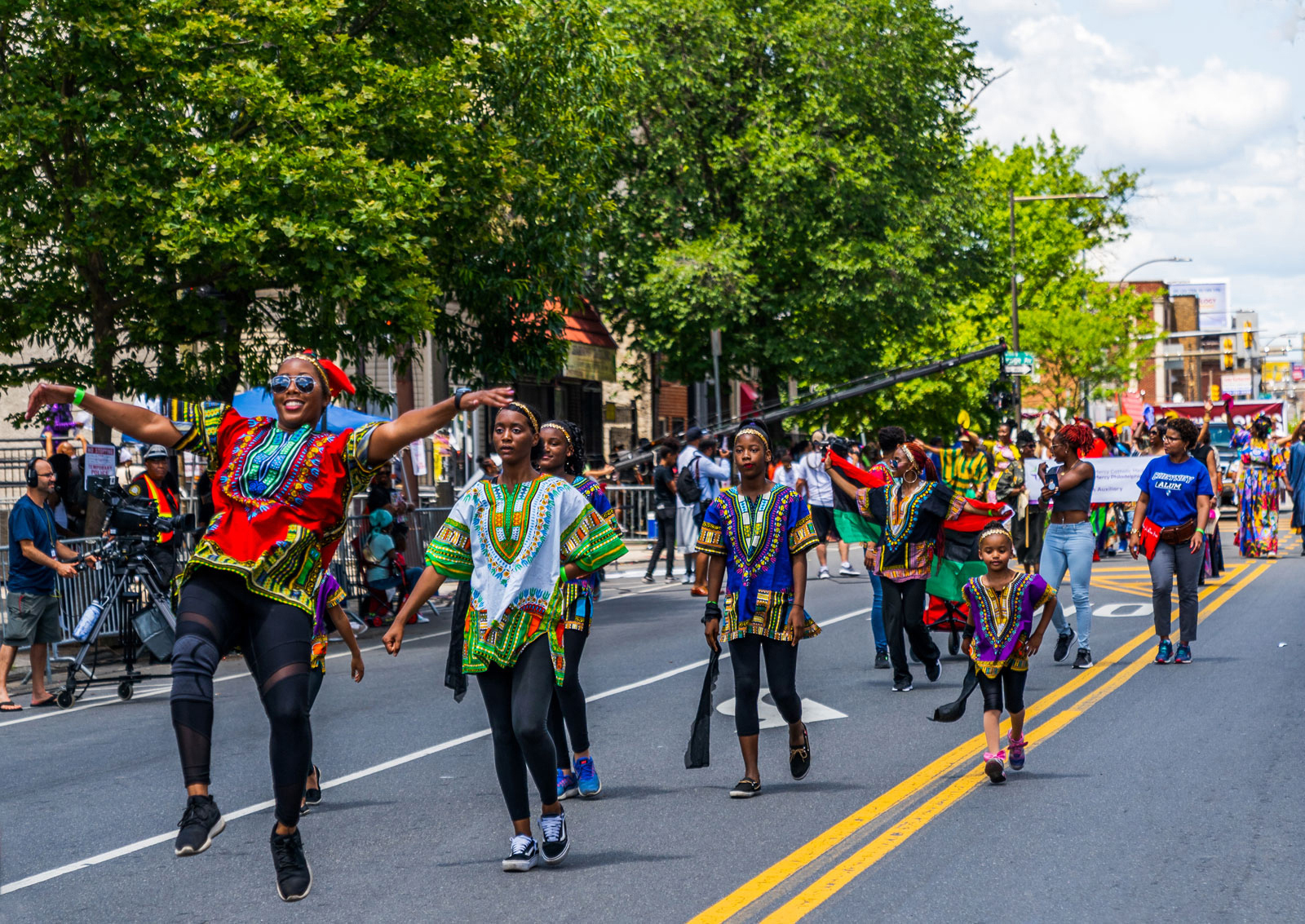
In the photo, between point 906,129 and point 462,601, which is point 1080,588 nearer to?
point 462,601

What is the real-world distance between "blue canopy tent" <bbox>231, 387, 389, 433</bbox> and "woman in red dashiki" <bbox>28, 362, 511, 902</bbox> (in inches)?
351

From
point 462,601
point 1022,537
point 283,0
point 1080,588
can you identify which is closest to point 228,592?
point 462,601

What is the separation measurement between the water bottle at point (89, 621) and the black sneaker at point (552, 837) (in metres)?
6.46

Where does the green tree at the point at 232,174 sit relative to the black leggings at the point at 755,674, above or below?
above

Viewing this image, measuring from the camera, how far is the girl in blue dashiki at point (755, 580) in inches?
280

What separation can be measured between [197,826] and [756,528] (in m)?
3.19

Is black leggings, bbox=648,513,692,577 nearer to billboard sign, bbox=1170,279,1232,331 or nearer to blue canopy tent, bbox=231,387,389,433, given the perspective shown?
blue canopy tent, bbox=231,387,389,433

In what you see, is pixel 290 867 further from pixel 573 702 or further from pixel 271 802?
pixel 271 802

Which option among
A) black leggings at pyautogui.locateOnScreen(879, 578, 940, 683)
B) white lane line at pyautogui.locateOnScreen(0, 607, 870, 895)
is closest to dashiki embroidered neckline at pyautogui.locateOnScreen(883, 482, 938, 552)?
black leggings at pyautogui.locateOnScreen(879, 578, 940, 683)

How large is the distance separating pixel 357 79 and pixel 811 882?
460 inches

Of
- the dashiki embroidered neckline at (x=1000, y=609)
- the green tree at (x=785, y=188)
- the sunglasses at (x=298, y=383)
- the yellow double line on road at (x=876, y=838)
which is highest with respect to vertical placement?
the green tree at (x=785, y=188)

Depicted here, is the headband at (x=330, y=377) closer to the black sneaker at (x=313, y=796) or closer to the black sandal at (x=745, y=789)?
the black sneaker at (x=313, y=796)

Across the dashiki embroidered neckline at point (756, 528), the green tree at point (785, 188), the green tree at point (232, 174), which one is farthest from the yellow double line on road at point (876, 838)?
the green tree at point (785, 188)

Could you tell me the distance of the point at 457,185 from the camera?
55.3ft
